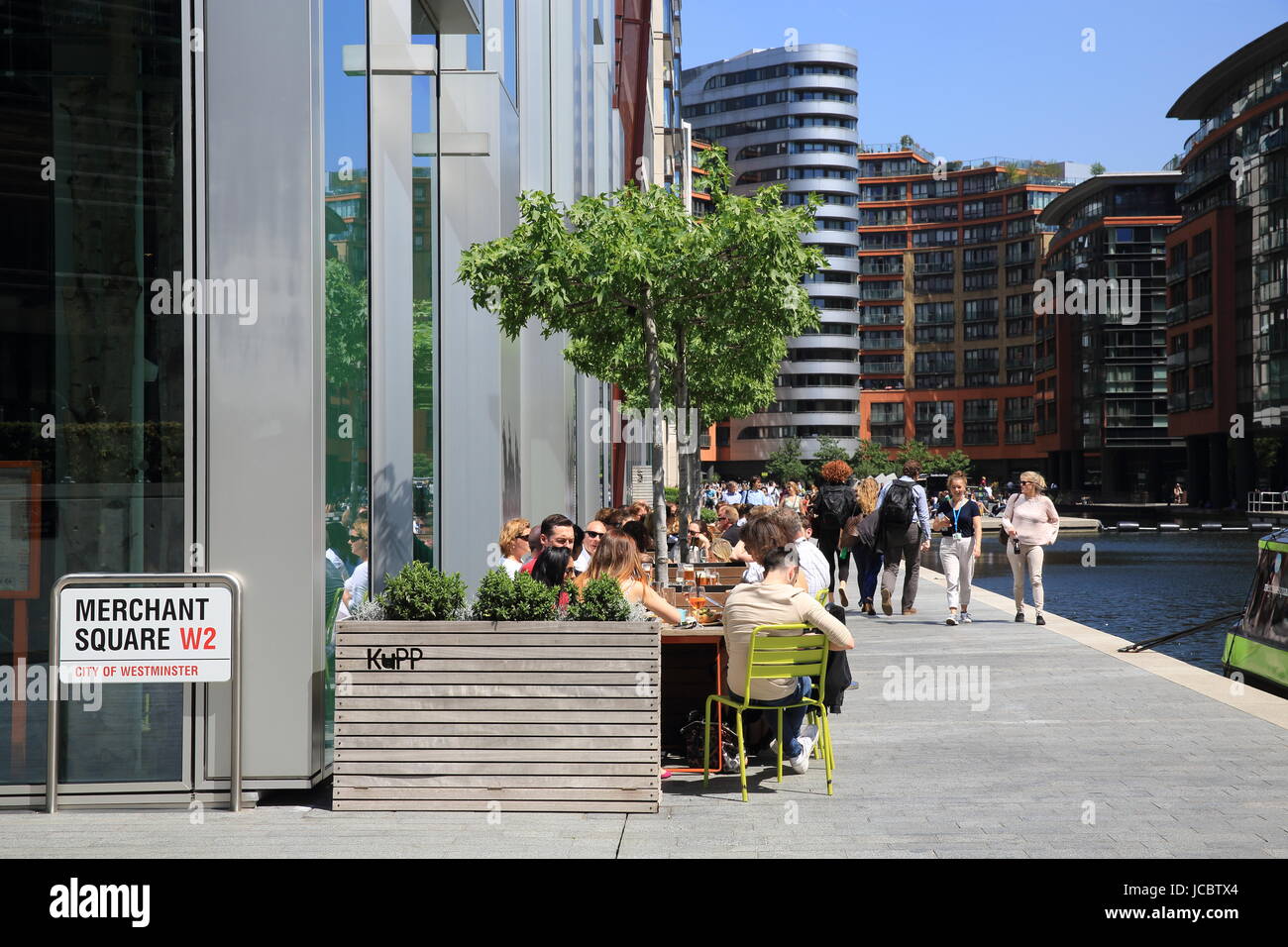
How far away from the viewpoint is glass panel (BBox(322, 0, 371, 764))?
24.3 feet

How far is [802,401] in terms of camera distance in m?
130

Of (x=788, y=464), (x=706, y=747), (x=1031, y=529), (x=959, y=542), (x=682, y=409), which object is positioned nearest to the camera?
(x=706, y=747)

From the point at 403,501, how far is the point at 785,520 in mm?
2515

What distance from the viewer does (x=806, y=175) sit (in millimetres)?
132875

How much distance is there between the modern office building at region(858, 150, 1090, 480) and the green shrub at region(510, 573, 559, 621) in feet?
433

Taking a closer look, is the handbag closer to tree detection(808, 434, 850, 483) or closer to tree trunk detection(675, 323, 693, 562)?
tree trunk detection(675, 323, 693, 562)

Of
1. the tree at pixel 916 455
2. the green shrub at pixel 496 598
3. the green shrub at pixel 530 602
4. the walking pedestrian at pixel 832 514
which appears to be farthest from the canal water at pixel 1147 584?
the tree at pixel 916 455

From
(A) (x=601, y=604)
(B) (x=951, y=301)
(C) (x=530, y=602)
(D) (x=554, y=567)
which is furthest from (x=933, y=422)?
(C) (x=530, y=602)

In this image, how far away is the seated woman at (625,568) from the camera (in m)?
7.82

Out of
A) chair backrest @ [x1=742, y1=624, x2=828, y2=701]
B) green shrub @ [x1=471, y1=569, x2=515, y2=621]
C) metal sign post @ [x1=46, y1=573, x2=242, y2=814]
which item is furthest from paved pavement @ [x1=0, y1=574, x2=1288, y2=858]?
green shrub @ [x1=471, y1=569, x2=515, y2=621]

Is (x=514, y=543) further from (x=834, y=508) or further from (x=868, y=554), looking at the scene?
(x=834, y=508)

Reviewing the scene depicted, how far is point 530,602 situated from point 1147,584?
Result: 78.8 ft
